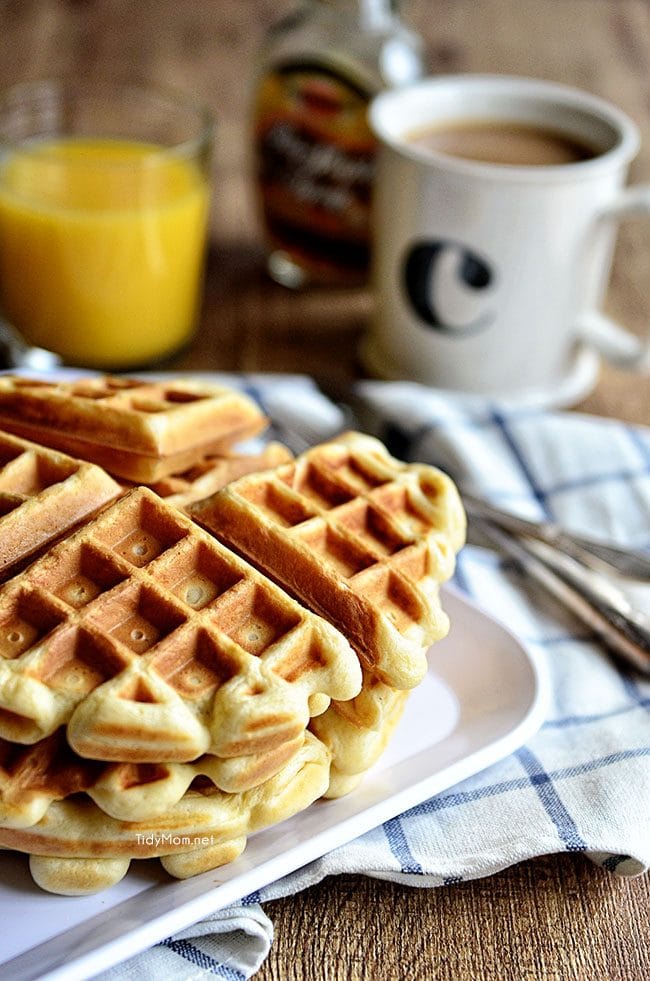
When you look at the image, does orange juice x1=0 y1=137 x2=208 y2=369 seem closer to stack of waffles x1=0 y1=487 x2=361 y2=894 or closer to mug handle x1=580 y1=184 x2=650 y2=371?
mug handle x1=580 y1=184 x2=650 y2=371

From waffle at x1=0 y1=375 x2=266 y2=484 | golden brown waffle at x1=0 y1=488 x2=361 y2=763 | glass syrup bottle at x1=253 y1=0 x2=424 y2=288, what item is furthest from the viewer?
glass syrup bottle at x1=253 y1=0 x2=424 y2=288

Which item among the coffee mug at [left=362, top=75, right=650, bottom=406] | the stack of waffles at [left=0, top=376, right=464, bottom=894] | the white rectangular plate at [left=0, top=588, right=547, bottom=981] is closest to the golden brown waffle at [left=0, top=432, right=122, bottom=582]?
the stack of waffles at [left=0, top=376, right=464, bottom=894]

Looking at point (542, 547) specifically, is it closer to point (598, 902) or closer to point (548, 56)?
point (598, 902)

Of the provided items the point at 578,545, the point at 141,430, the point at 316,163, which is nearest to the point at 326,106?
the point at 316,163

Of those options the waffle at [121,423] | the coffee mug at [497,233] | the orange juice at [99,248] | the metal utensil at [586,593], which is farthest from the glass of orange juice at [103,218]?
the metal utensil at [586,593]

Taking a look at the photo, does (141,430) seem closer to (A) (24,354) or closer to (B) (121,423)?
(B) (121,423)

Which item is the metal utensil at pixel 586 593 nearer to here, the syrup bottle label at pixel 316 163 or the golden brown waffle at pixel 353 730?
the golden brown waffle at pixel 353 730
